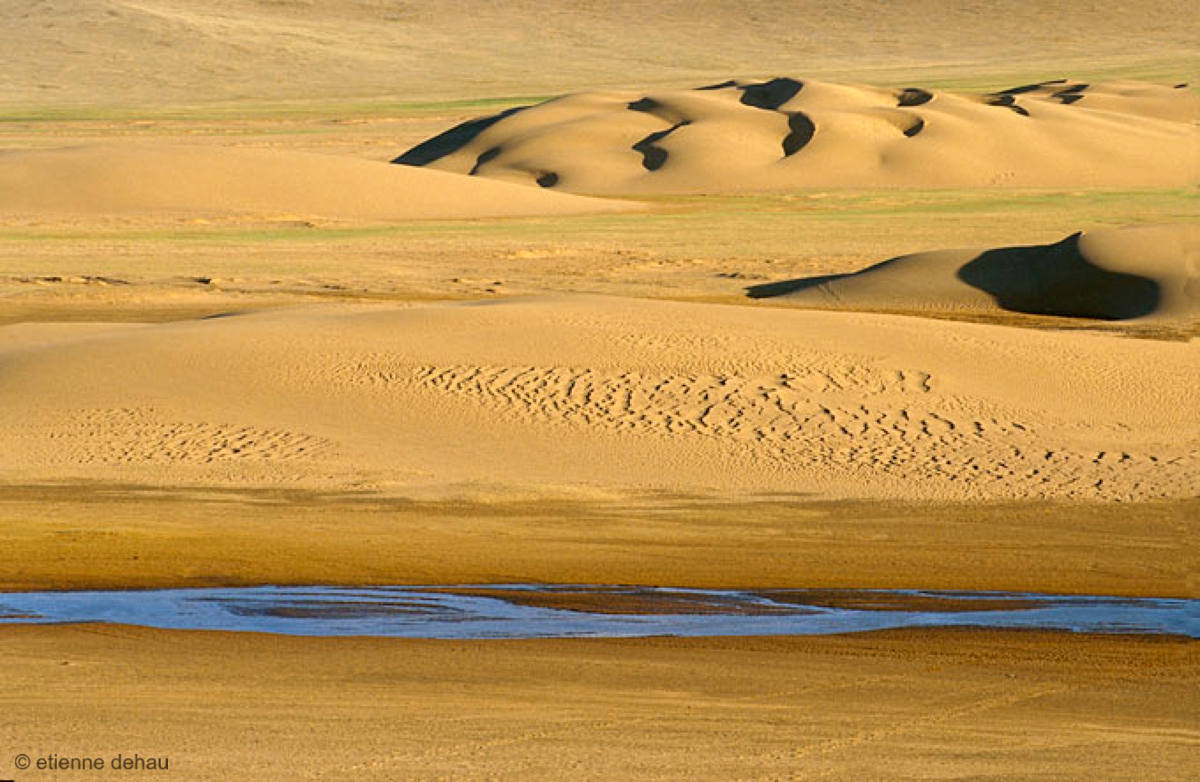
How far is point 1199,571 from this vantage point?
30.5ft

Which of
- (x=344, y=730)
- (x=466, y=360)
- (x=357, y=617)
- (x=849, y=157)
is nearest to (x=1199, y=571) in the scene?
(x=357, y=617)

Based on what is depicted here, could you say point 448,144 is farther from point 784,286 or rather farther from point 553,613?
point 553,613

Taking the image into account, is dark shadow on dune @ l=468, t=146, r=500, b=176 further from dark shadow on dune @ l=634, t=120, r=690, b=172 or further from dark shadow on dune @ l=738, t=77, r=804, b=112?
dark shadow on dune @ l=738, t=77, r=804, b=112

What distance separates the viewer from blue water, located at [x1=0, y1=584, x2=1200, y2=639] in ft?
26.0

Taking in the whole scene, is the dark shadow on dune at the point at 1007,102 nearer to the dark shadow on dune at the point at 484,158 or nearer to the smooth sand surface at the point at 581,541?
the dark shadow on dune at the point at 484,158

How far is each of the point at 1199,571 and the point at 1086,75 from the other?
7512 cm

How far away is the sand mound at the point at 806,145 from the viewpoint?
4072cm

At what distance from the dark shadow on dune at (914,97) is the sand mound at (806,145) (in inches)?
2.8

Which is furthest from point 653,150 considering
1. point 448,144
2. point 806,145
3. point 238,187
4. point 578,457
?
point 578,457

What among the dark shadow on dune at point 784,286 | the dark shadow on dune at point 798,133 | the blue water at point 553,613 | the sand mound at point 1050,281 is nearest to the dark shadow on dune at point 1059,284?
the sand mound at point 1050,281

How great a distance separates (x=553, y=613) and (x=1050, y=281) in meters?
14.4

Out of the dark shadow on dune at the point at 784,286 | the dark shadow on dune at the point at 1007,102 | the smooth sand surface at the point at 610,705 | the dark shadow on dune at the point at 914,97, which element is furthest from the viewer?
the dark shadow on dune at the point at 914,97

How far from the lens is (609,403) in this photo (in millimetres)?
13305

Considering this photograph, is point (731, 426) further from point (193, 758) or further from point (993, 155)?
point (993, 155)
